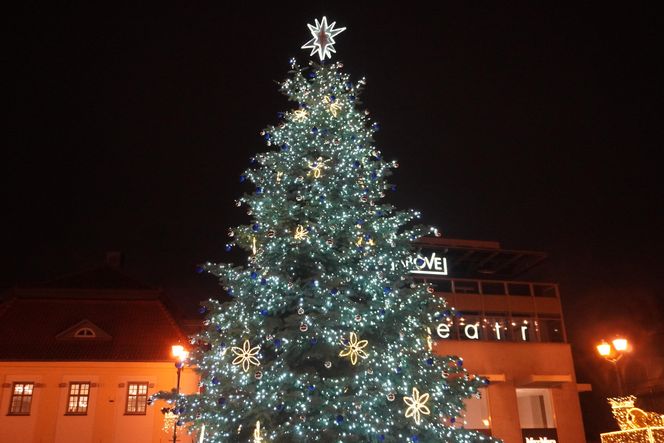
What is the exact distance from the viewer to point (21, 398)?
24.8 meters

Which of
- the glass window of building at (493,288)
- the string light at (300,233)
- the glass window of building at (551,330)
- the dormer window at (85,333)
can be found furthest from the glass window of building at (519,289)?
the string light at (300,233)

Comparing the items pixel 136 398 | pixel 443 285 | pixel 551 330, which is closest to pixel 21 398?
pixel 136 398

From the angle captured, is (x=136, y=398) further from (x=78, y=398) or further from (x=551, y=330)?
(x=551, y=330)

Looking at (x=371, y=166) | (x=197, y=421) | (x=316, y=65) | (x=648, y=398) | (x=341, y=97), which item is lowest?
(x=197, y=421)

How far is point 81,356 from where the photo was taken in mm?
25438

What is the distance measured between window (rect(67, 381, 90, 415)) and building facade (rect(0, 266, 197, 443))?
4cm

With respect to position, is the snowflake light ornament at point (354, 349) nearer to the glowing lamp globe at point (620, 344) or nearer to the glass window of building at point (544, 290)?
the glowing lamp globe at point (620, 344)

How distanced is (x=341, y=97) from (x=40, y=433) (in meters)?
20.5

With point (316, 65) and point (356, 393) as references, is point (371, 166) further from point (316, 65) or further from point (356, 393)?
point (356, 393)

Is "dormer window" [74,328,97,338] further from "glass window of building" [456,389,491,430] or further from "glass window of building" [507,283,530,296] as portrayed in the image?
"glass window of building" [507,283,530,296]

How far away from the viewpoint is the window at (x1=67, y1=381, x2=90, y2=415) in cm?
2470

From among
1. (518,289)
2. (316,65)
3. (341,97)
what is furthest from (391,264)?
(518,289)

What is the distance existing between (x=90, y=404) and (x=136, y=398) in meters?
1.91

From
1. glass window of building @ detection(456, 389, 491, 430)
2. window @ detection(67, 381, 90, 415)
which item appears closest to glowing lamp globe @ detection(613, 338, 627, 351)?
glass window of building @ detection(456, 389, 491, 430)
